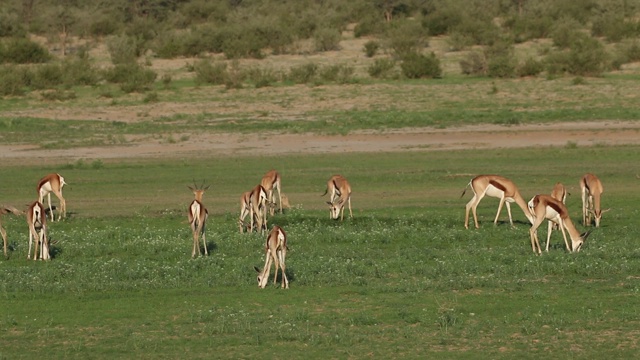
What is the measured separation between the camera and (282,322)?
1207cm

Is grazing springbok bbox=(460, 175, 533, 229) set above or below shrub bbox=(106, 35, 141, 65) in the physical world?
below

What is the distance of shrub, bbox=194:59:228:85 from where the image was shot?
4178cm

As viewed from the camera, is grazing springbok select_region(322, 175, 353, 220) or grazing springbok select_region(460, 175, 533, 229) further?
grazing springbok select_region(322, 175, 353, 220)

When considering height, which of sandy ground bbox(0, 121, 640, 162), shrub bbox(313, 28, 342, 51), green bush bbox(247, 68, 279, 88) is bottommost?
sandy ground bbox(0, 121, 640, 162)

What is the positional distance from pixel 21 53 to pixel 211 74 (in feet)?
36.1

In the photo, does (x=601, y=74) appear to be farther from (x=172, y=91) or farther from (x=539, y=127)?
(x=172, y=91)

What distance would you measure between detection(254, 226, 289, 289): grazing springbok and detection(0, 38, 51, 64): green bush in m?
37.1

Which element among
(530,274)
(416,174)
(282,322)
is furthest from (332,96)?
(282,322)

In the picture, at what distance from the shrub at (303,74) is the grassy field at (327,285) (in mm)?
19511

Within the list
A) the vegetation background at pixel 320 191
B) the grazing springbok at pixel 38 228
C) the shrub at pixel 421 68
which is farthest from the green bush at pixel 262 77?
the grazing springbok at pixel 38 228

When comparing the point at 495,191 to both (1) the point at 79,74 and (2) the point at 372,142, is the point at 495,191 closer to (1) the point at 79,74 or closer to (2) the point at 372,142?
(2) the point at 372,142

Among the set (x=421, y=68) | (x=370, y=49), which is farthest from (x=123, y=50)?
(x=421, y=68)

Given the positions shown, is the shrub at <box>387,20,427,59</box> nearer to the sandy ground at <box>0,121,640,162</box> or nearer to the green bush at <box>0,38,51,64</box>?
the green bush at <box>0,38,51,64</box>

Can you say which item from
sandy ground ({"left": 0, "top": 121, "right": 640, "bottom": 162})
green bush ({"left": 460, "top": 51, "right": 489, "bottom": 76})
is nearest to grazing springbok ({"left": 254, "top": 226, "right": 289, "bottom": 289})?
sandy ground ({"left": 0, "top": 121, "right": 640, "bottom": 162})
